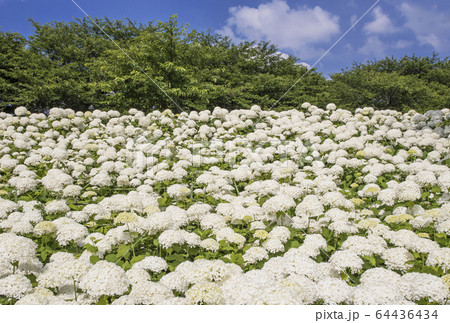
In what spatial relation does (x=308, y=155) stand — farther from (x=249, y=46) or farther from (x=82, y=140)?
(x=249, y=46)

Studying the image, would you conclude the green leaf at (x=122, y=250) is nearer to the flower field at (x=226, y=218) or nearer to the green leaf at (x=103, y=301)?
the flower field at (x=226, y=218)

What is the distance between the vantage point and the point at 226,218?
425 cm

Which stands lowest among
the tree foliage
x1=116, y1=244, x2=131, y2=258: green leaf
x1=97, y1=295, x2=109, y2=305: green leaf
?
x1=97, y1=295, x2=109, y2=305: green leaf

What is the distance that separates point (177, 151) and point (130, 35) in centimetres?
2540

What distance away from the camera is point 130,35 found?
94.4 feet

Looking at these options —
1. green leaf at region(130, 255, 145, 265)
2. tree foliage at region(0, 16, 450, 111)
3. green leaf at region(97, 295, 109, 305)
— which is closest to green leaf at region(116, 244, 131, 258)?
green leaf at region(130, 255, 145, 265)

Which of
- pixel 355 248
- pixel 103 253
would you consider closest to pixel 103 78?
pixel 103 253

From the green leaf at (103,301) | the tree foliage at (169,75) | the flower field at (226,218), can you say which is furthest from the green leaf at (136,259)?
the tree foliage at (169,75)

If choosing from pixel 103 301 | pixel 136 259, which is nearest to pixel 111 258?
pixel 136 259

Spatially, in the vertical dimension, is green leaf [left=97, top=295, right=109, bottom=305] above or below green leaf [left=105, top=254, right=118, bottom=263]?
below

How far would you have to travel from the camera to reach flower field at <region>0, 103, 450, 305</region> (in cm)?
247

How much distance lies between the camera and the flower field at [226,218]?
97.4 inches

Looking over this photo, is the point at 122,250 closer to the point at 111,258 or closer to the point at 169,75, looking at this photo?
the point at 111,258

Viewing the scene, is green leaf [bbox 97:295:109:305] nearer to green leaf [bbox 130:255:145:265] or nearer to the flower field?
the flower field
